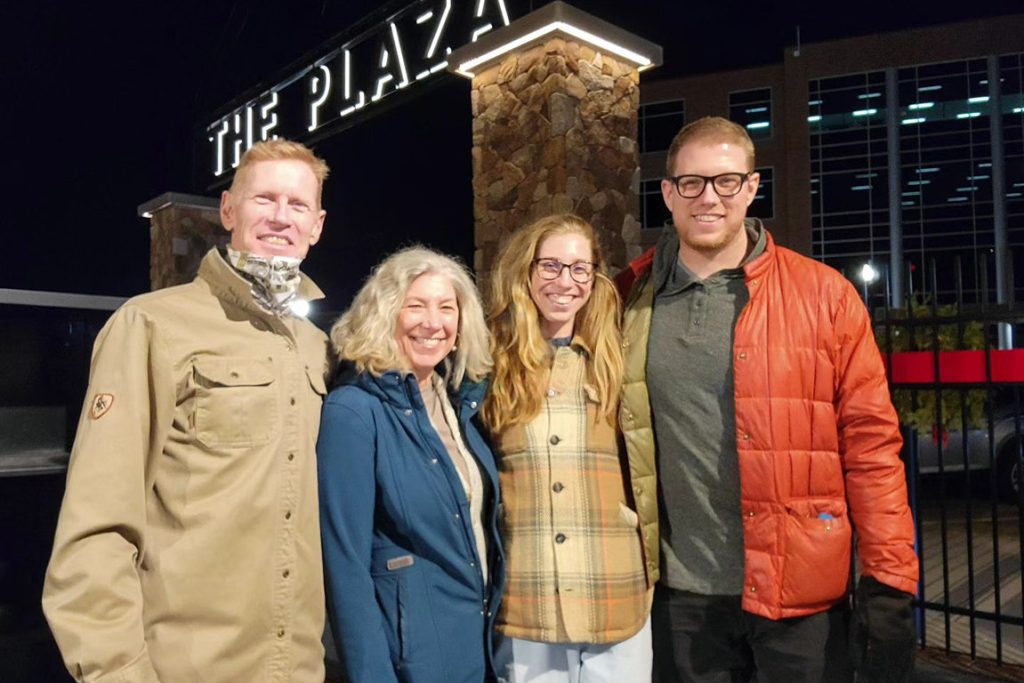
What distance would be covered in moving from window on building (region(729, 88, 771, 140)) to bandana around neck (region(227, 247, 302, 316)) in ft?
109

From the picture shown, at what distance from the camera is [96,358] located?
167 cm

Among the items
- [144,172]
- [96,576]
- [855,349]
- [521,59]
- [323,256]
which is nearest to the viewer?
[96,576]

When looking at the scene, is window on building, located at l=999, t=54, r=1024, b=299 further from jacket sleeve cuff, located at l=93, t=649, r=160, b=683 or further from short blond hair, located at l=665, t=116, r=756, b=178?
jacket sleeve cuff, located at l=93, t=649, r=160, b=683

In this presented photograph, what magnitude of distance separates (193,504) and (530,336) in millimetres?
1088

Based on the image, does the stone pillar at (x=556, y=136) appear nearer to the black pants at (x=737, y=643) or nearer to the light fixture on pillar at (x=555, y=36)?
the light fixture on pillar at (x=555, y=36)

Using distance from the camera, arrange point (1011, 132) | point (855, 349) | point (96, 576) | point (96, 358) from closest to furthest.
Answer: point (96, 576)
point (96, 358)
point (855, 349)
point (1011, 132)

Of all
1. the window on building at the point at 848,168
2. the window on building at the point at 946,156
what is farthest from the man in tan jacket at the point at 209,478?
the window on building at the point at 946,156

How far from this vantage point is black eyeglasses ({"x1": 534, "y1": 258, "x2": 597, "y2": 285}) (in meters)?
2.37

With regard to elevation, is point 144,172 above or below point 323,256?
above

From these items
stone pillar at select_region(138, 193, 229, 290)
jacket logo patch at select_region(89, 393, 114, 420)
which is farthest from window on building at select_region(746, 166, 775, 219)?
jacket logo patch at select_region(89, 393, 114, 420)

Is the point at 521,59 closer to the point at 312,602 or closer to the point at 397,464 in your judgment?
the point at 397,464

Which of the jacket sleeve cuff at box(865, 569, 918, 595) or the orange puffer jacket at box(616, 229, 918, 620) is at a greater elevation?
the orange puffer jacket at box(616, 229, 918, 620)

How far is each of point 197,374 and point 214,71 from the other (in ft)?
23.4

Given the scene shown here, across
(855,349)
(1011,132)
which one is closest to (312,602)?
(855,349)
